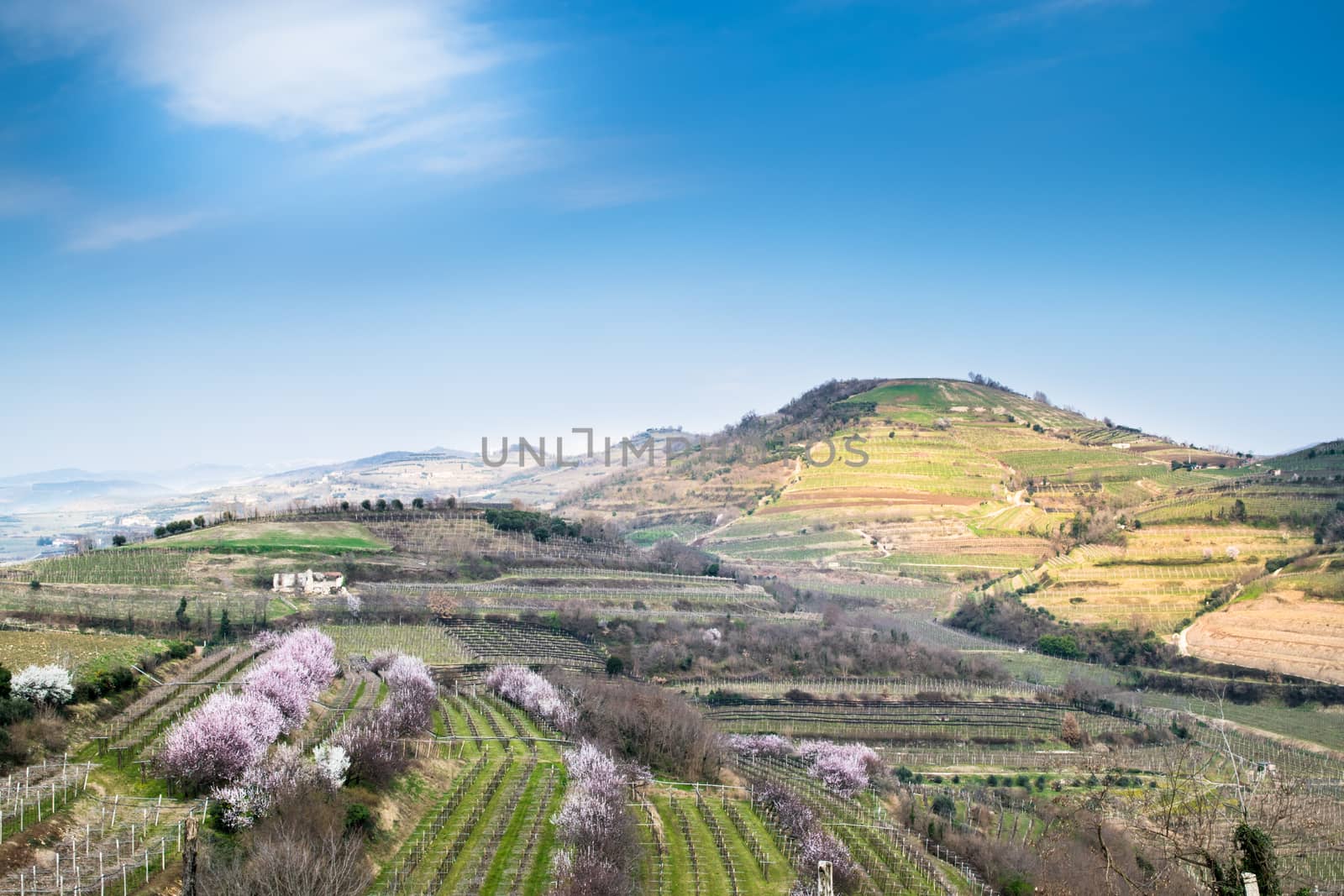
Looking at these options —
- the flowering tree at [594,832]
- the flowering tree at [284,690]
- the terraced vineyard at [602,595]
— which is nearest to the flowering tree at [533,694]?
the flowering tree at [594,832]

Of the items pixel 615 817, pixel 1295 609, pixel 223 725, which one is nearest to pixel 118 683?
pixel 223 725

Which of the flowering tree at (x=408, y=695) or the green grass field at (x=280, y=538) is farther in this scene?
the green grass field at (x=280, y=538)

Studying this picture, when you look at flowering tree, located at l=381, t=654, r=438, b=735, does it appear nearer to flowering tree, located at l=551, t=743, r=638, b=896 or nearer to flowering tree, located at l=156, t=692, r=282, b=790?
flowering tree, located at l=551, t=743, r=638, b=896

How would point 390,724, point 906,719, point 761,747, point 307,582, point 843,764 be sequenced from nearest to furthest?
point 390,724, point 843,764, point 761,747, point 906,719, point 307,582

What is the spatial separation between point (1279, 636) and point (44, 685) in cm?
8908

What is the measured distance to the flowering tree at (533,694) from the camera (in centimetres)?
5397

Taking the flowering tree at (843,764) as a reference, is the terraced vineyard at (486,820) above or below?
above

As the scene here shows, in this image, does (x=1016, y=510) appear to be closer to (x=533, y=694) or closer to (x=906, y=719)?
(x=906, y=719)

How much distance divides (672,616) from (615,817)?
56730mm

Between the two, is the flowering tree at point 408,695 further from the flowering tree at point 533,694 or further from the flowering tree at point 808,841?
the flowering tree at point 808,841

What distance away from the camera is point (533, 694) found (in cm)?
5844

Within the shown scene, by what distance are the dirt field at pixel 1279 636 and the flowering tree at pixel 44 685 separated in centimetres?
8416

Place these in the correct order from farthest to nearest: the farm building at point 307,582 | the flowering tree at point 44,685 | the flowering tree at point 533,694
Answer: the farm building at point 307,582 < the flowering tree at point 533,694 < the flowering tree at point 44,685

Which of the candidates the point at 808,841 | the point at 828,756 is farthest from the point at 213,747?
the point at 828,756
